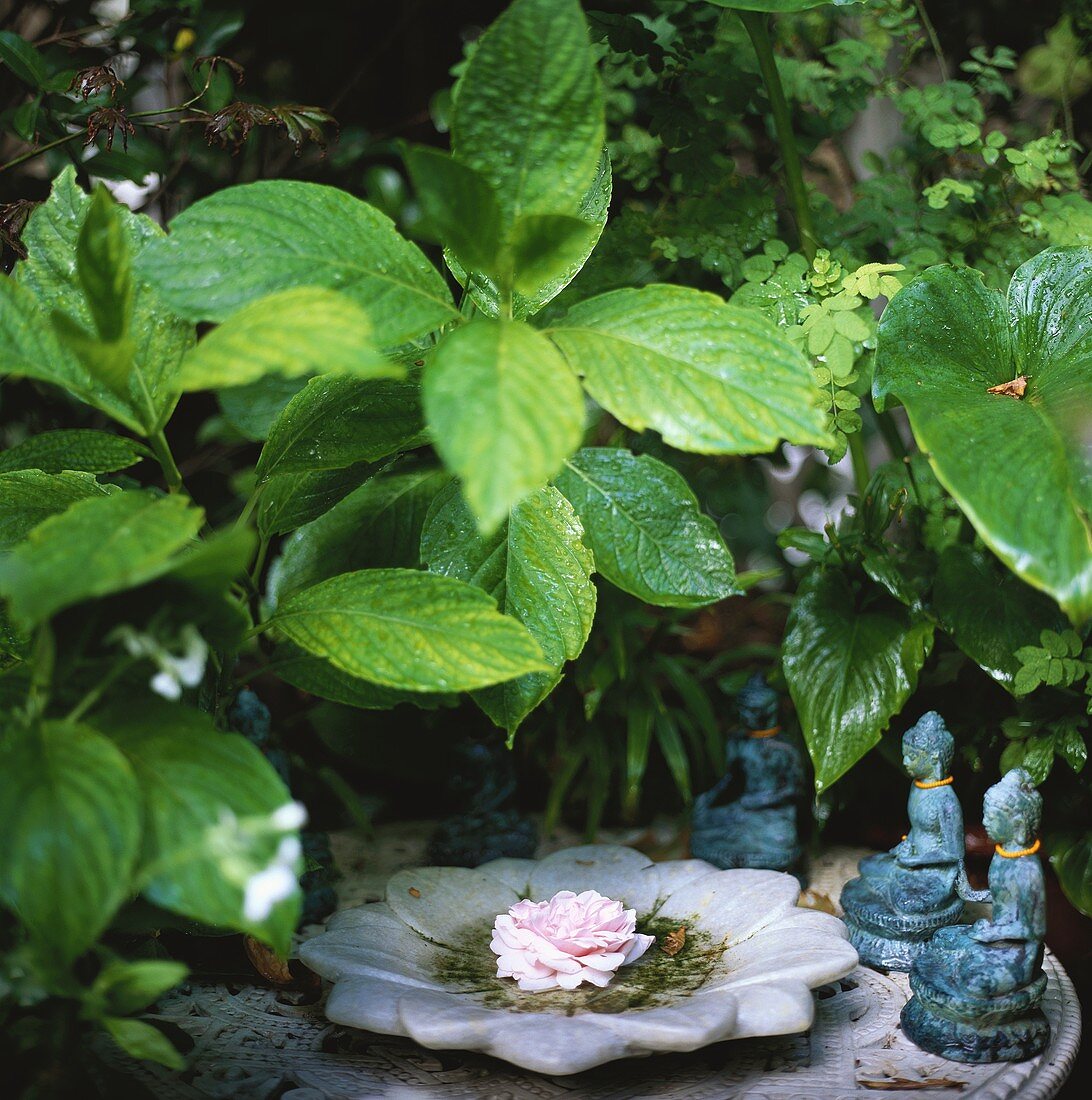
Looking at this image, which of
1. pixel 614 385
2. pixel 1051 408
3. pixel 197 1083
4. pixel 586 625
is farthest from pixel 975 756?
pixel 197 1083

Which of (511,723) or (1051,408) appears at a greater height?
(1051,408)

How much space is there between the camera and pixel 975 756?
1.17 metres

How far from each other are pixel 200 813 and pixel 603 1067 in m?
0.45

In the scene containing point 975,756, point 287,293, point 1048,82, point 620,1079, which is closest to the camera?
point 287,293

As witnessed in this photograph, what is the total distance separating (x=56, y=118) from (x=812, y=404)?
933 mm

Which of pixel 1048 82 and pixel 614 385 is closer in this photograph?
pixel 614 385

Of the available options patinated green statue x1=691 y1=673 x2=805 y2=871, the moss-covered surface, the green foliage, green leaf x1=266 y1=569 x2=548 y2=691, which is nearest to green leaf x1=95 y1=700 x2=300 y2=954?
the green foliage

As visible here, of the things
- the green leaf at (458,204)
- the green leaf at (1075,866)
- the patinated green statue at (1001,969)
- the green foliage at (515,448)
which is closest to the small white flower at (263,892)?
the green foliage at (515,448)

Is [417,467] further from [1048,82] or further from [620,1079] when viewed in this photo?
[1048,82]

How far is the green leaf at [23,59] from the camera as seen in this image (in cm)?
109

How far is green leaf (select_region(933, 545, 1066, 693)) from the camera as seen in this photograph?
109 centimetres

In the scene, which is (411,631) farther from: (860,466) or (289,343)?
(860,466)

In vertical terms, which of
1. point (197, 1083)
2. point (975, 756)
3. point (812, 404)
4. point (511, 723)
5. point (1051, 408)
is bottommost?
point (975, 756)

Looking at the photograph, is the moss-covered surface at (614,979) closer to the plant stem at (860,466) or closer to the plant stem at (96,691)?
the plant stem at (96,691)
